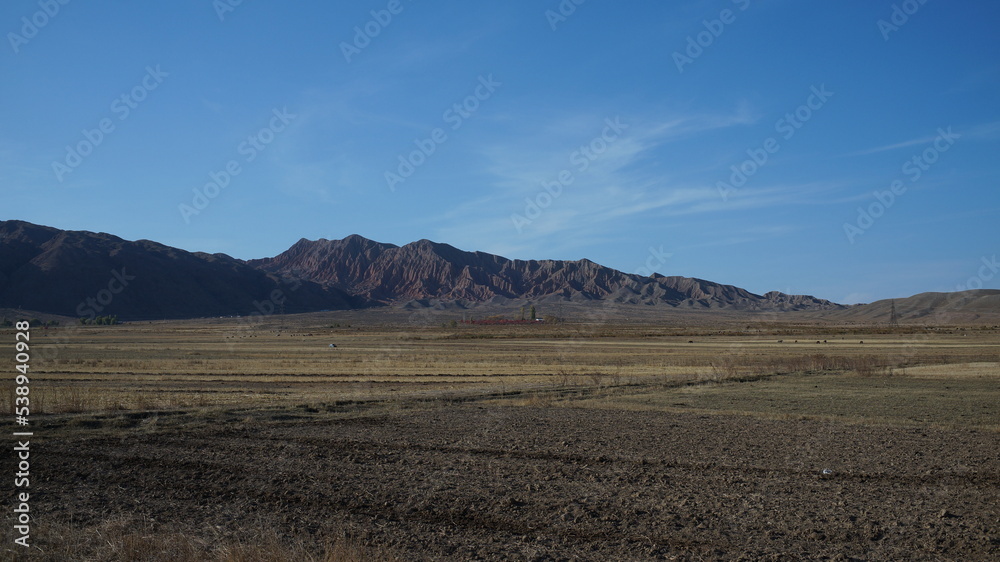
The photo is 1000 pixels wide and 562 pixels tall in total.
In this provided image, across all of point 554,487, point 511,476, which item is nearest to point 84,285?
point 511,476

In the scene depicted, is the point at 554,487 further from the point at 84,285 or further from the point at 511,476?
the point at 84,285

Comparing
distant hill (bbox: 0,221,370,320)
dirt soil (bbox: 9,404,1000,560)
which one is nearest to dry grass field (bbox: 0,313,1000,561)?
dirt soil (bbox: 9,404,1000,560)

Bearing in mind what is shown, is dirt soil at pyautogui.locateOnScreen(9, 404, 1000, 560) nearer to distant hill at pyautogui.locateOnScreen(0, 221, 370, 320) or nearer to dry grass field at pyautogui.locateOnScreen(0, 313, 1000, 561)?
dry grass field at pyautogui.locateOnScreen(0, 313, 1000, 561)

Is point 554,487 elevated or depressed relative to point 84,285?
depressed

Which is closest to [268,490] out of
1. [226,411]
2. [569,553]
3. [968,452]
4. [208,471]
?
[208,471]

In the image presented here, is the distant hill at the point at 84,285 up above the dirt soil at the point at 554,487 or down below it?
above

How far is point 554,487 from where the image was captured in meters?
11.1

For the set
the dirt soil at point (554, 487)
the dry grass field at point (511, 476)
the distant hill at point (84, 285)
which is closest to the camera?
the dry grass field at point (511, 476)

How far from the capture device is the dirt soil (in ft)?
27.2

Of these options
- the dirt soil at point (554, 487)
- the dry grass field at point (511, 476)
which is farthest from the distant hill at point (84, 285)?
the dirt soil at point (554, 487)

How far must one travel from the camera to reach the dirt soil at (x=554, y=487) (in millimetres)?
8297

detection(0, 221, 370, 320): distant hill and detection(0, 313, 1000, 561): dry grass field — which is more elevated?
detection(0, 221, 370, 320): distant hill

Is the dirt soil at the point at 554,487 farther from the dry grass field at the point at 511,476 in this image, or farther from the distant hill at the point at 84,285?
the distant hill at the point at 84,285

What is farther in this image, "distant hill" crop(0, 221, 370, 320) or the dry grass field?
"distant hill" crop(0, 221, 370, 320)
